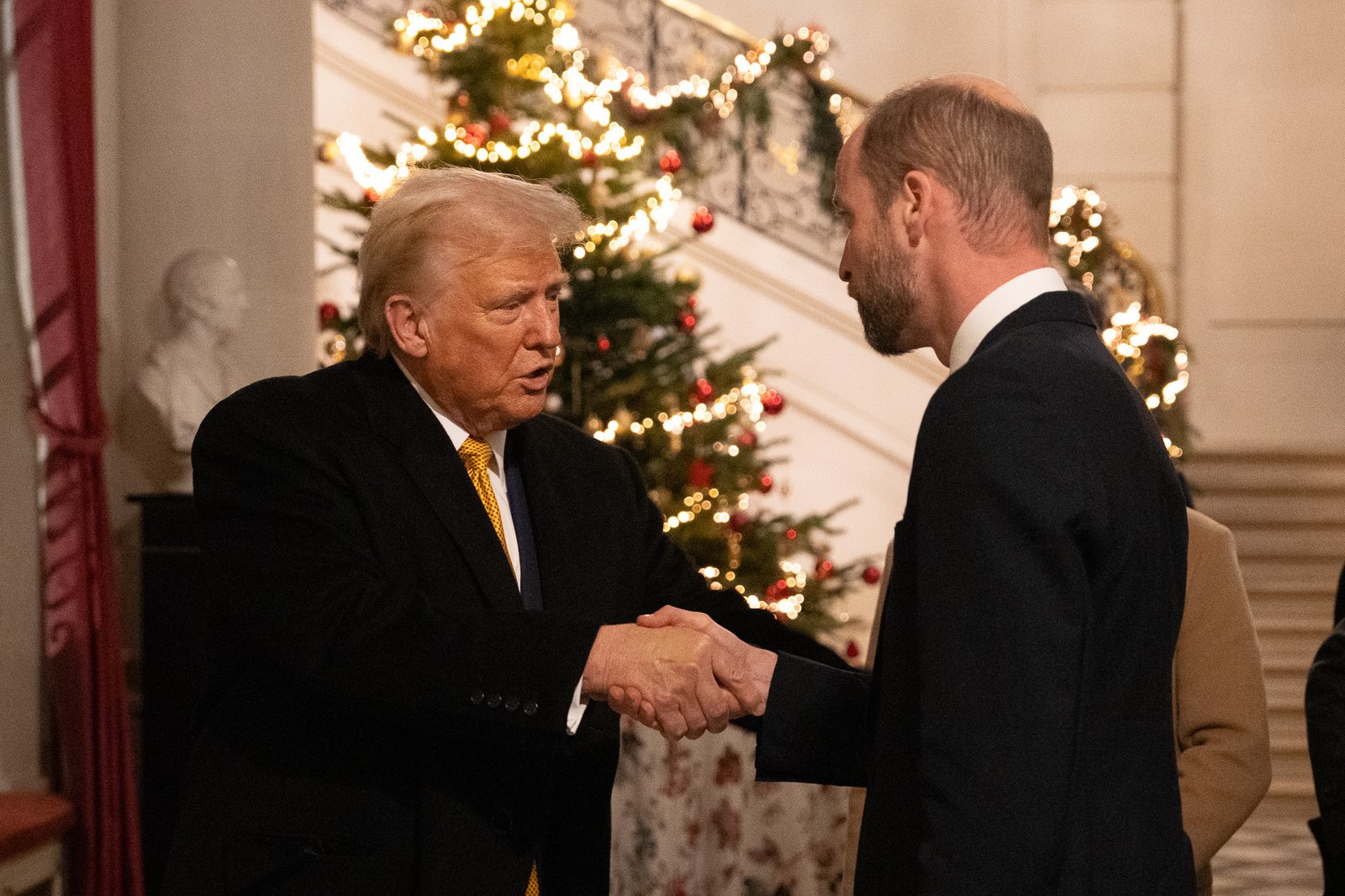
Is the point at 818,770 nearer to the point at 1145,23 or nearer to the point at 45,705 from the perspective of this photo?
the point at 45,705

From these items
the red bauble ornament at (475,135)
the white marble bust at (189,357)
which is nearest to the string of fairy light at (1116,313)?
the red bauble ornament at (475,135)

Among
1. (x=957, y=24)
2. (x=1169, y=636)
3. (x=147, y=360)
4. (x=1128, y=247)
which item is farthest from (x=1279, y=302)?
(x=1169, y=636)

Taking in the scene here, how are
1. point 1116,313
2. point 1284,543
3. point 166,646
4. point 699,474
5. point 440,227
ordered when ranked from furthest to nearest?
point 1116,313, point 1284,543, point 699,474, point 166,646, point 440,227

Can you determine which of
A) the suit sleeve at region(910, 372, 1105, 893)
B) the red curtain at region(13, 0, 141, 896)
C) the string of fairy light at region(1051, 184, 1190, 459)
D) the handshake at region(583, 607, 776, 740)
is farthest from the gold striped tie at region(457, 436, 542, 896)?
the string of fairy light at region(1051, 184, 1190, 459)

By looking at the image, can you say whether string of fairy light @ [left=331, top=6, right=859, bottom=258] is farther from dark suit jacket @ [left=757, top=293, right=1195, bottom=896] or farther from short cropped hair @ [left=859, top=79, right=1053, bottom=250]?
dark suit jacket @ [left=757, top=293, right=1195, bottom=896]

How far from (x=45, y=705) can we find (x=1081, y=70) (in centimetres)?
966

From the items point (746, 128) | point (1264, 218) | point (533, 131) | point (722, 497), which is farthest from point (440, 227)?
point (1264, 218)

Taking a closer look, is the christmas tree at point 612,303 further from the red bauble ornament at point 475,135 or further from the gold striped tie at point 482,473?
the gold striped tie at point 482,473

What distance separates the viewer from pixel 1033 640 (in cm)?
161

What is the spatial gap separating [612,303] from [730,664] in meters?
3.85

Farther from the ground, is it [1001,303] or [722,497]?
[1001,303]

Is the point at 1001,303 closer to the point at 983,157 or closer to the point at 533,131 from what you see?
the point at 983,157

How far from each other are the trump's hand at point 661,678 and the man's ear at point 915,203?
0.78 m

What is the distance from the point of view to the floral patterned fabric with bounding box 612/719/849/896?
3.51 meters
